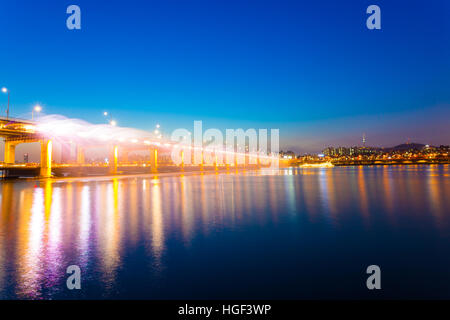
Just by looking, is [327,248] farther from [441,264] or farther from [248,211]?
[248,211]

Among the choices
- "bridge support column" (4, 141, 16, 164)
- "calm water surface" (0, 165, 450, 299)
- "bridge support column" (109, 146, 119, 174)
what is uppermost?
"bridge support column" (4, 141, 16, 164)

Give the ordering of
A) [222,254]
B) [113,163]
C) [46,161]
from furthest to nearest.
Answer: [113,163], [46,161], [222,254]

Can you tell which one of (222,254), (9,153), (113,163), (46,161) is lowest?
(222,254)

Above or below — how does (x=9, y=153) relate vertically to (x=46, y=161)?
above

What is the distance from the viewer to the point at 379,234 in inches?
362

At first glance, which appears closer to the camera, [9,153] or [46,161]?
[46,161]

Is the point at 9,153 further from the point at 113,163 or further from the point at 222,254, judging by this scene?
the point at 222,254

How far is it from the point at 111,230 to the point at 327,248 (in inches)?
258

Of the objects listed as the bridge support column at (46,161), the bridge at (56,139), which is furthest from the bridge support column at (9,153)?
the bridge support column at (46,161)

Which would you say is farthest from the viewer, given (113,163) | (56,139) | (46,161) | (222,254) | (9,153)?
(113,163)

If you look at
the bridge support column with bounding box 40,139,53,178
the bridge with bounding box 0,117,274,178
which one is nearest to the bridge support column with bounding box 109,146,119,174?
the bridge with bounding box 0,117,274,178

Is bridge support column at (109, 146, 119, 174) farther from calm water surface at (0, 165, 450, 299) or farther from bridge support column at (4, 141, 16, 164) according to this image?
calm water surface at (0, 165, 450, 299)

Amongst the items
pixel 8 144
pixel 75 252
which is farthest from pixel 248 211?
pixel 8 144

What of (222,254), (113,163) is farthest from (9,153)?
(222,254)
